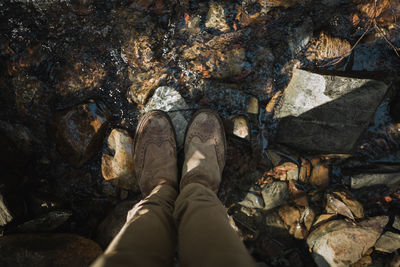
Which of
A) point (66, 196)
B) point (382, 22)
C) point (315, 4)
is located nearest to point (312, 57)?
point (315, 4)

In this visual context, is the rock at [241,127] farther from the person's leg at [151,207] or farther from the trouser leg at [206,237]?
the trouser leg at [206,237]

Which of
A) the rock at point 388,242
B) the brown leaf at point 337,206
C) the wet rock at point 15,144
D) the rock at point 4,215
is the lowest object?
the rock at point 388,242

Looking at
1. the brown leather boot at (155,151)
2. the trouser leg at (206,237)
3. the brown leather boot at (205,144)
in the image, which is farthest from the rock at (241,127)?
the trouser leg at (206,237)

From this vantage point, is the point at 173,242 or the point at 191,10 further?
the point at 191,10

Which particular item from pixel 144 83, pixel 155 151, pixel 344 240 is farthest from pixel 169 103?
pixel 344 240

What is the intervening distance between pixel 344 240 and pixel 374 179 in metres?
0.62

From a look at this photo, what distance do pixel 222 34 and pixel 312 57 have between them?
0.86m

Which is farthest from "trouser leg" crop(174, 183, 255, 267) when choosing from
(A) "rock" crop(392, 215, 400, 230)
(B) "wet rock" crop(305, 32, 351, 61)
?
(A) "rock" crop(392, 215, 400, 230)

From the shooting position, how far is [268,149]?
2.00m

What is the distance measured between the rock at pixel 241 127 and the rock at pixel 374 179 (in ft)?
Answer: 3.48

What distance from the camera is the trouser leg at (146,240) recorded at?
80 cm

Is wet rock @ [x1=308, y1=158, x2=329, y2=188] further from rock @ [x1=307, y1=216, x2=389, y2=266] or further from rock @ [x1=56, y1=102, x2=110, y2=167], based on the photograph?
rock @ [x1=56, y1=102, x2=110, y2=167]

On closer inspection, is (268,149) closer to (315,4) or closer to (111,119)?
(315,4)

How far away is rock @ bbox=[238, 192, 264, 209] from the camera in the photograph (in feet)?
6.45
